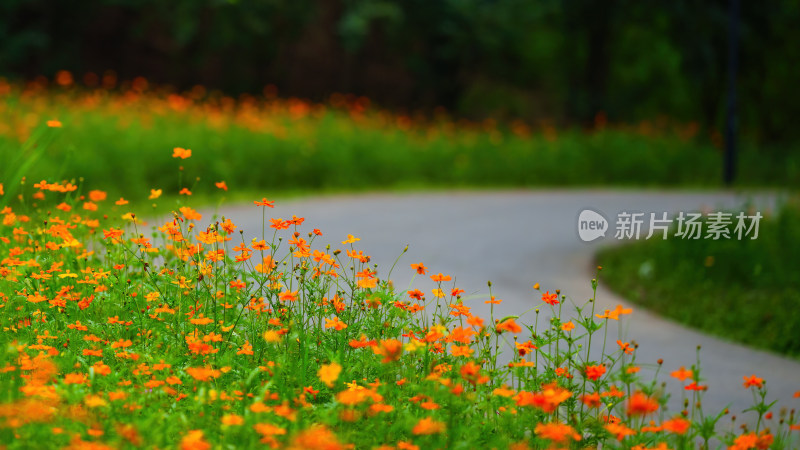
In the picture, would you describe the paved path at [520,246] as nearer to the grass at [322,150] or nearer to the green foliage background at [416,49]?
the grass at [322,150]

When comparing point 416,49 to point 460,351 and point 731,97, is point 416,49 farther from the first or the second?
point 460,351

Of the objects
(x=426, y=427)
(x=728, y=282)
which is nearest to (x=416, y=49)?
(x=728, y=282)

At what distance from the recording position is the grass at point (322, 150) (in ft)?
41.5

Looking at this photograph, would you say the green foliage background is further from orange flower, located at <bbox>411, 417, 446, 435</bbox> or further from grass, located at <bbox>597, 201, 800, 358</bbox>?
orange flower, located at <bbox>411, 417, 446, 435</bbox>

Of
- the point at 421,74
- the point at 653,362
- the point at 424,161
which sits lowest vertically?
the point at 653,362

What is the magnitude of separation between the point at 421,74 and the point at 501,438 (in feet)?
71.0

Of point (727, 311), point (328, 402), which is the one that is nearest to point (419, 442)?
point (328, 402)

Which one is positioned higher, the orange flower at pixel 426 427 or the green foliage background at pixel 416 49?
the green foliage background at pixel 416 49

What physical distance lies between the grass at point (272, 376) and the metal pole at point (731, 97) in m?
13.1

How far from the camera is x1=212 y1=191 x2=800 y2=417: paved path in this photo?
6043 mm

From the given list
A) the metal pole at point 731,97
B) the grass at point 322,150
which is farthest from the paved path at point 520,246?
the metal pole at point 731,97

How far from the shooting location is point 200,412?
10.4 feet

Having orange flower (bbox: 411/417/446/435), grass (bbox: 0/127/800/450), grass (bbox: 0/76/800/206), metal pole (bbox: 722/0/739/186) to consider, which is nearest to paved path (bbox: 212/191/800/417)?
grass (bbox: 0/76/800/206)

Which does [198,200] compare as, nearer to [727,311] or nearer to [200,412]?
[727,311]
